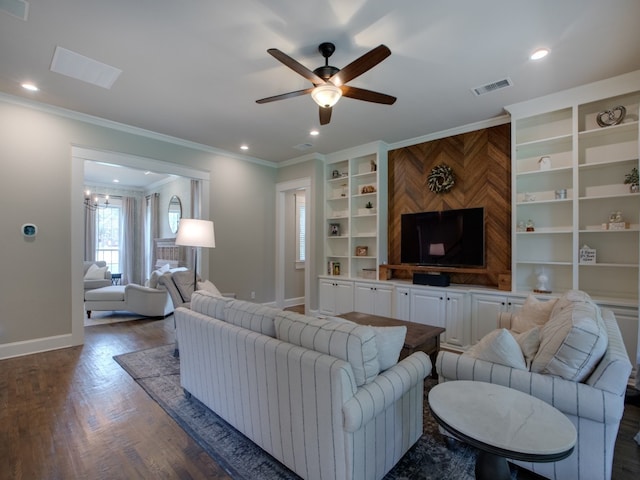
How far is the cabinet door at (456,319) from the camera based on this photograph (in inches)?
156

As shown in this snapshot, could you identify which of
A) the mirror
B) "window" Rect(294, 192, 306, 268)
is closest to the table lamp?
"window" Rect(294, 192, 306, 268)

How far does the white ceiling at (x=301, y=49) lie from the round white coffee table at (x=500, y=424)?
2.47m

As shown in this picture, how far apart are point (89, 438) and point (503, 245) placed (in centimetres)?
466

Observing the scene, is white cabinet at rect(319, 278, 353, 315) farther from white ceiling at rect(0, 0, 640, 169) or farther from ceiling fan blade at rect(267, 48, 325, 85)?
ceiling fan blade at rect(267, 48, 325, 85)

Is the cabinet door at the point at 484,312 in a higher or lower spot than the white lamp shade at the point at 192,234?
lower

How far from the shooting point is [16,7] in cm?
217

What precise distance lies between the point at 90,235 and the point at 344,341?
8.98m

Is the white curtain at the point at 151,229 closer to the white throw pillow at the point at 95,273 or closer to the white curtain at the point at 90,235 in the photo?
the white curtain at the point at 90,235

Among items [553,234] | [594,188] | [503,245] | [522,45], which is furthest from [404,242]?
[522,45]

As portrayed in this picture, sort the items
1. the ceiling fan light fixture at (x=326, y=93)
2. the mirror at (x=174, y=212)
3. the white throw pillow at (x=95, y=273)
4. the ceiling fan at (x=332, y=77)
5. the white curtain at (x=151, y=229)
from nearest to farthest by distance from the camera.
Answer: the ceiling fan at (x=332, y=77) → the ceiling fan light fixture at (x=326, y=93) → the white throw pillow at (x=95, y=273) → the mirror at (x=174, y=212) → the white curtain at (x=151, y=229)

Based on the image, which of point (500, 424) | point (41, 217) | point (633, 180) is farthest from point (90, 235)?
point (633, 180)

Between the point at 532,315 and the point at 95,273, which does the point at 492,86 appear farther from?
the point at 95,273

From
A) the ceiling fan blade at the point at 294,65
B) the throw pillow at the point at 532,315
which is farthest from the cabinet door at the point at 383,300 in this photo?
the ceiling fan blade at the point at 294,65

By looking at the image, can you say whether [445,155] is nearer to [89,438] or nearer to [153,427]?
[153,427]
